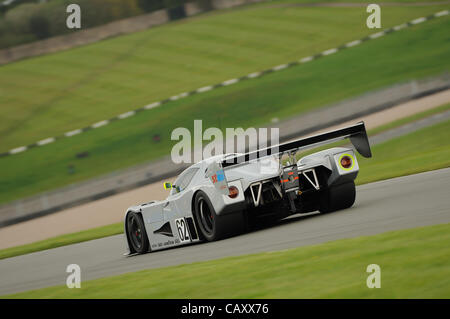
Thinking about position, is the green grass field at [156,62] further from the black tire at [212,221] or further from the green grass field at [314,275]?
the green grass field at [314,275]

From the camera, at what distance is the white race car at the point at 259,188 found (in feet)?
30.5

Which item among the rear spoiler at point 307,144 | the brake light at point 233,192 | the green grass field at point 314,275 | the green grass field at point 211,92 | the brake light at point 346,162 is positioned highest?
the green grass field at point 211,92

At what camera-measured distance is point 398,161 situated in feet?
58.9

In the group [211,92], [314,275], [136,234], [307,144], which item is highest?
[211,92]

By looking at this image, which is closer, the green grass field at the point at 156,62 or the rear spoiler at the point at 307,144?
the rear spoiler at the point at 307,144

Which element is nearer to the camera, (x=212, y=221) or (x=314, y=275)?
(x=314, y=275)

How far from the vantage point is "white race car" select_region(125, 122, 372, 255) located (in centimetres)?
930

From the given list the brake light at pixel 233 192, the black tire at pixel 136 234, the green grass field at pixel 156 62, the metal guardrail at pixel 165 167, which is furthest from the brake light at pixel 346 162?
the green grass field at pixel 156 62

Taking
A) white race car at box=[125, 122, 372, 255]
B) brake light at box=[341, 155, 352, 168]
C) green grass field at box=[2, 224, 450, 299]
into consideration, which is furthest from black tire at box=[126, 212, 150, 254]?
brake light at box=[341, 155, 352, 168]

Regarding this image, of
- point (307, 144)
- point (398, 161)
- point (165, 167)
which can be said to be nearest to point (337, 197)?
point (307, 144)

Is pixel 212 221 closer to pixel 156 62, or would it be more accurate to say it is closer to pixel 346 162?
pixel 346 162

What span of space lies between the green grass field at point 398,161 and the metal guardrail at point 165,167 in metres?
3.97

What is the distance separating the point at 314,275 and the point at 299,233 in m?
2.96

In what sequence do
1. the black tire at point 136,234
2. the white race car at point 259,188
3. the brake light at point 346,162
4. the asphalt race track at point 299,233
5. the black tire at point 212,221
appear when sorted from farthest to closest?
the black tire at point 136,234 < the brake light at point 346,162 < the black tire at point 212,221 < the white race car at point 259,188 < the asphalt race track at point 299,233
